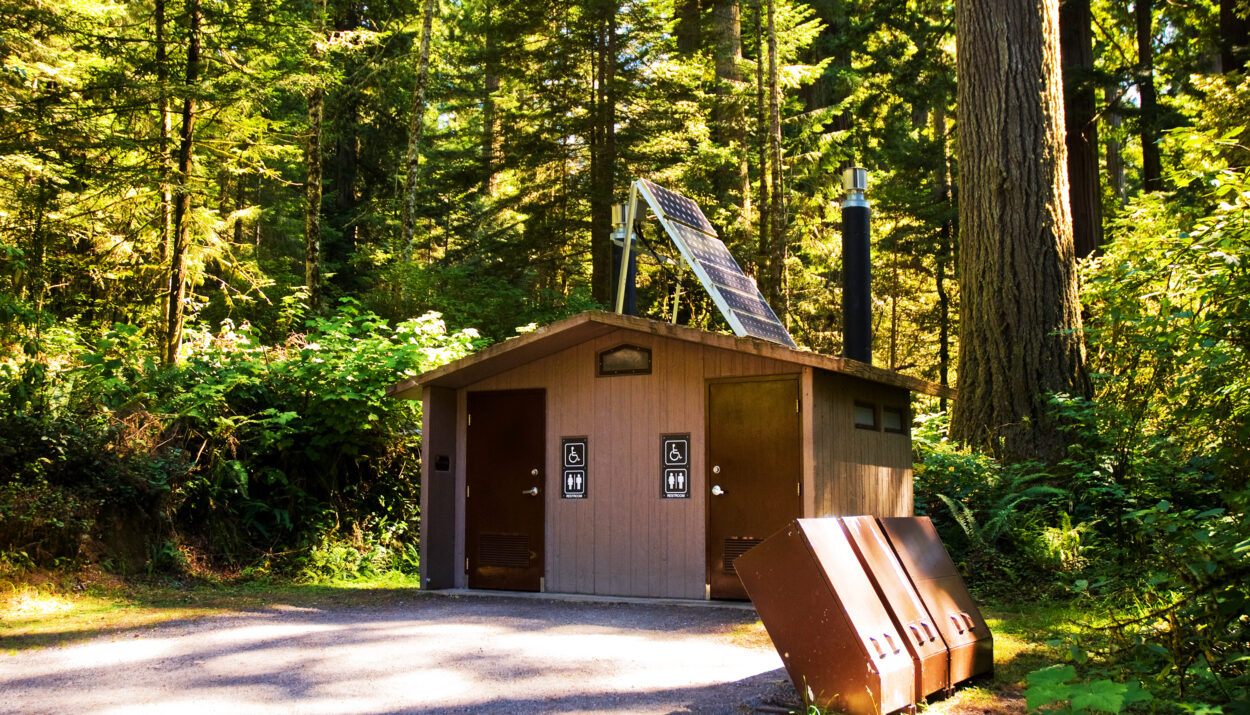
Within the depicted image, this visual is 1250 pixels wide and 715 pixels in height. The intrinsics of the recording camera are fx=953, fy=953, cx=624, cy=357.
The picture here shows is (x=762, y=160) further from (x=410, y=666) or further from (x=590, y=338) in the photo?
(x=410, y=666)

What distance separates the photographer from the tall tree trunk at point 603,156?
1762 cm

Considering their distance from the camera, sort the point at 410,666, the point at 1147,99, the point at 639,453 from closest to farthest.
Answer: the point at 410,666 → the point at 639,453 → the point at 1147,99

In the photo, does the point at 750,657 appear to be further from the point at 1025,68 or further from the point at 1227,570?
the point at 1025,68

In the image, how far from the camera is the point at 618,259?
1368 centimetres

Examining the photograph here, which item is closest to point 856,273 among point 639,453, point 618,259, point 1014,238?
point 1014,238

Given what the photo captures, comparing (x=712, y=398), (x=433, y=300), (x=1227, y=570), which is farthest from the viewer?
(x=433, y=300)

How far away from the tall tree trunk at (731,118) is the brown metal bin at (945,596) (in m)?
12.7

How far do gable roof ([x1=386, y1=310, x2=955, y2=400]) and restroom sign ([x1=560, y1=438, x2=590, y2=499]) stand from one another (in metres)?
0.97

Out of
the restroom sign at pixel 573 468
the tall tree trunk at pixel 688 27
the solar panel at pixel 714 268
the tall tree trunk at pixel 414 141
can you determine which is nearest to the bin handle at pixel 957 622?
the solar panel at pixel 714 268

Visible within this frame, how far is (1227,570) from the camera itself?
13.5ft

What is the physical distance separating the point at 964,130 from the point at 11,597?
11.3m

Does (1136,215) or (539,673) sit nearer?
(539,673)

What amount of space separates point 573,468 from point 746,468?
1.85m

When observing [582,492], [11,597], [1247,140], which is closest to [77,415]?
[11,597]
